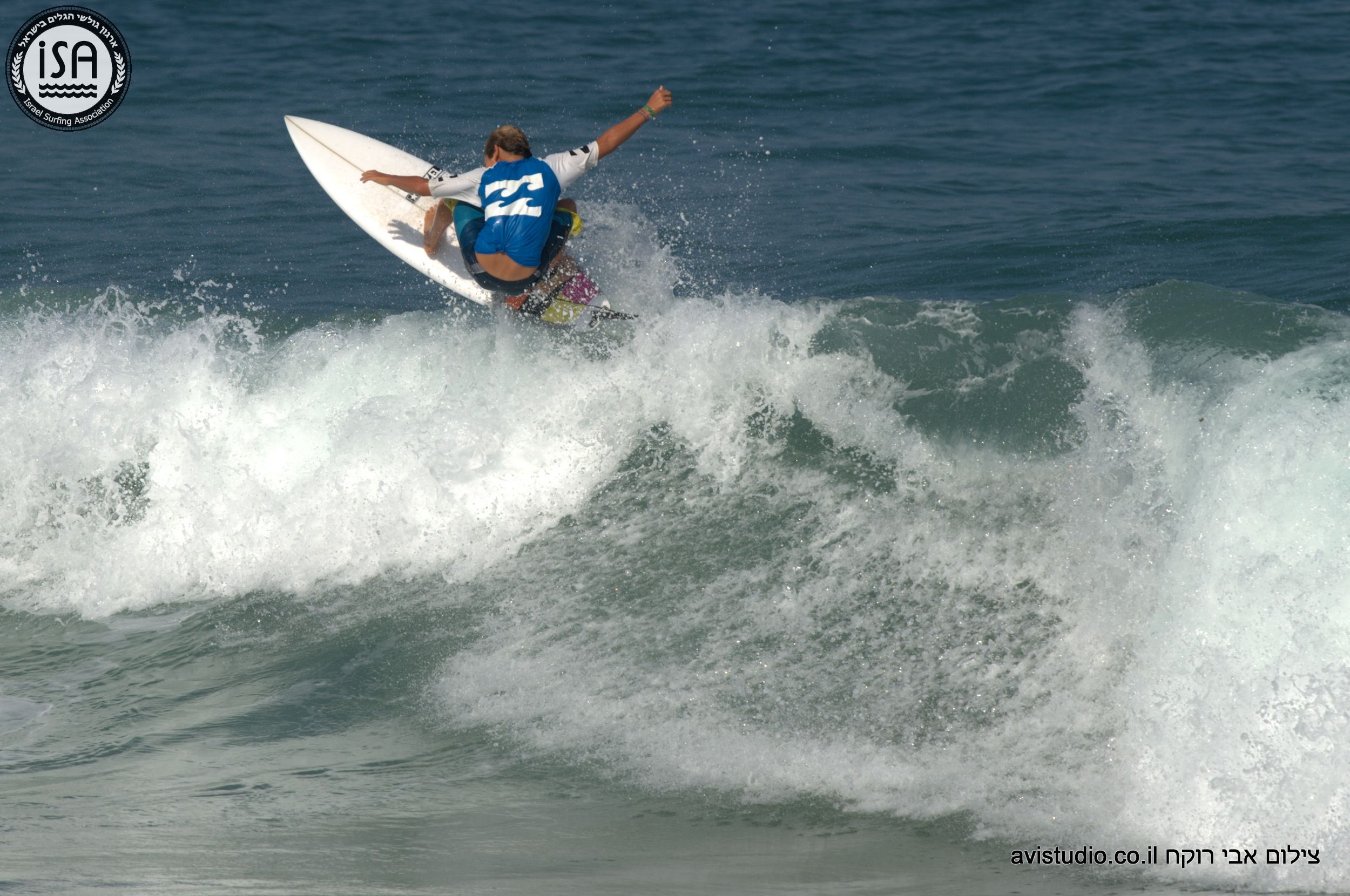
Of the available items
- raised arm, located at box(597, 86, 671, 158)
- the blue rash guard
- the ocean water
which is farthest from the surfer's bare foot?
raised arm, located at box(597, 86, 671, 158)

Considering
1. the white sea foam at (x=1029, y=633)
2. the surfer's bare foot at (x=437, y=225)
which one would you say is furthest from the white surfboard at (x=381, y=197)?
the white sea foam at (x=1029, y=633)

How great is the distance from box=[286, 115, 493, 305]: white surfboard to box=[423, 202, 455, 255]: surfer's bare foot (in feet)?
0.53

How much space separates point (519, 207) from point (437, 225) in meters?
1.14

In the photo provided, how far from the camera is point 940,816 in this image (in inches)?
183

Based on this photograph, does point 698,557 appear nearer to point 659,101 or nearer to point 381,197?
point 659,101

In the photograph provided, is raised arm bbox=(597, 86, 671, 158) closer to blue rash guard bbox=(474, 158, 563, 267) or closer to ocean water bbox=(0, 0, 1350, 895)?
blue rash guard bbox=(474, 158, 563, 267)

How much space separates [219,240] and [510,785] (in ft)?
27.8

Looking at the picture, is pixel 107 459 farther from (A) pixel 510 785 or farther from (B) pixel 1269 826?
(B) pixel 1269 826

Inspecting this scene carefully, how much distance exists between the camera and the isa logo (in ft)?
43.8

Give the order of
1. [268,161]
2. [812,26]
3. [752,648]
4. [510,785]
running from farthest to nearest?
1. [812,26]
2. [268,161]
3. [752,648]
4. [510,785]

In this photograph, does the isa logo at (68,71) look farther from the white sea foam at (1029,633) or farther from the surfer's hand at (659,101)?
the white sea foam at (1029,633)

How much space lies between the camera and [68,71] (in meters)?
13.2

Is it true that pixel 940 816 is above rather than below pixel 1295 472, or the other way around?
below

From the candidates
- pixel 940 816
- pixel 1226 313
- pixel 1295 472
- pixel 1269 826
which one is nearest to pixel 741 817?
pixel 940 816
